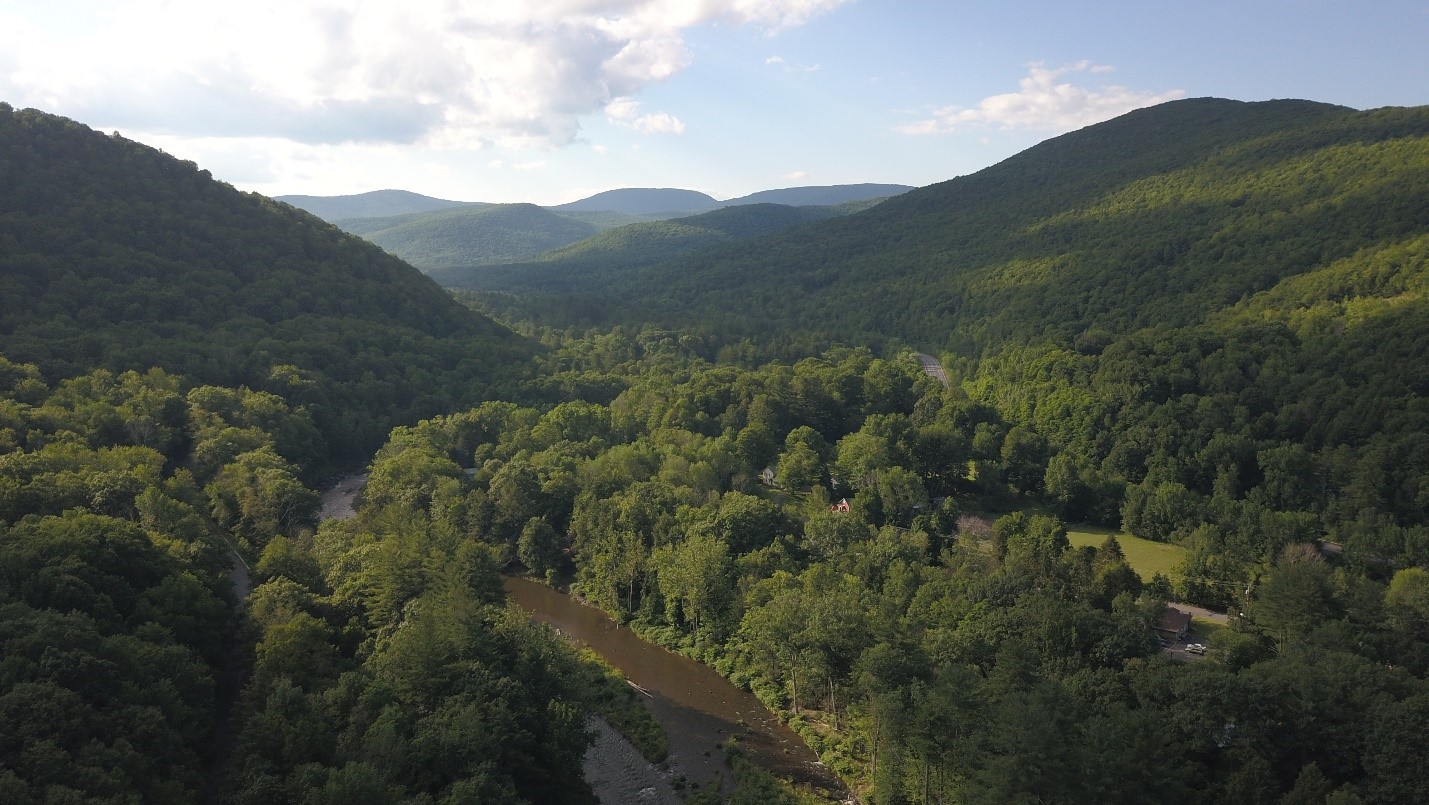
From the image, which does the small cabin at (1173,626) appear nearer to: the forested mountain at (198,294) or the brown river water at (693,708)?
the brown river water at (693,708)

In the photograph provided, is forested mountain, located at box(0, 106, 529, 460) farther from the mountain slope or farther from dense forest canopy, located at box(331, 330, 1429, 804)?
the mountain slope

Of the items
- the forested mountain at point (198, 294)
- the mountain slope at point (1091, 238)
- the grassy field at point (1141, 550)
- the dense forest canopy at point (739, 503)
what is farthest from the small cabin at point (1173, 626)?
the forested mountain at point (198, 294)

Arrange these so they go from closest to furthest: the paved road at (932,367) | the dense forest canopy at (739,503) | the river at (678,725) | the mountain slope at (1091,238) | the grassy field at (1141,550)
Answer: the dense forest canopy at (739,503)
the river at (678,725)
the grassy field at (1141,550)
the mountain slope at (1091,238)
the paved road at (932,367)

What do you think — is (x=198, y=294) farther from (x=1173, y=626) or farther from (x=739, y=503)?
(x=1173, y=626)

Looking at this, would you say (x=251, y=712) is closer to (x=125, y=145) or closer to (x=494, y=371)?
(x=494, y=371)

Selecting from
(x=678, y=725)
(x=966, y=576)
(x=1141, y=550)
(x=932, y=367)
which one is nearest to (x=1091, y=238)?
(x=932, y=367)

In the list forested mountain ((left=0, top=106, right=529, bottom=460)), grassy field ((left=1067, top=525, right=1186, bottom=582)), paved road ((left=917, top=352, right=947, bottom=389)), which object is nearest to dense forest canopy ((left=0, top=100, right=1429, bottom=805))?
forested mountain ((left=0, top=106, right=529, bottom=460))

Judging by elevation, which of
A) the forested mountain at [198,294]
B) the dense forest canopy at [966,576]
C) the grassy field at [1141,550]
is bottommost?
the grassy field at [1141,550]
